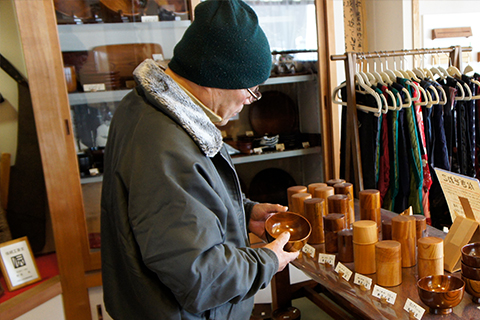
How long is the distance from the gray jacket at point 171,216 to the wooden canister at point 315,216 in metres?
0.42

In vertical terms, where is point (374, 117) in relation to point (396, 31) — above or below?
below

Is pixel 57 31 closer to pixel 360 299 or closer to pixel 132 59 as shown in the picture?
pixel 132 59

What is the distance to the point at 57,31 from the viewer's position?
1.92 meters

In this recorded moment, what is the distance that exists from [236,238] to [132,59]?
1448mm

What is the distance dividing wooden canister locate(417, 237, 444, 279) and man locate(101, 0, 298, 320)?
1.18ft

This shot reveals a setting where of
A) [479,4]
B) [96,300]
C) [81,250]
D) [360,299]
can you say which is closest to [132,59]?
[81,250]

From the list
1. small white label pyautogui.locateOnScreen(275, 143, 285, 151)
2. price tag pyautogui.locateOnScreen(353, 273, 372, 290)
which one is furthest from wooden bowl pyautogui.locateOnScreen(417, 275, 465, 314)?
small white label pyautogui.locateOnScreen(275, 143, 285, 151)

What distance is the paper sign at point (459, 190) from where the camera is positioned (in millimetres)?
1154

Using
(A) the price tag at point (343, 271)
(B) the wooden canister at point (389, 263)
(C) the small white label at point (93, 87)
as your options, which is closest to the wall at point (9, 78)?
(C) the small white label at point (93, 87)

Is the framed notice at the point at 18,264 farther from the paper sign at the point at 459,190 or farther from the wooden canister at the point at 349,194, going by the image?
the paper sign at the point at 459,190

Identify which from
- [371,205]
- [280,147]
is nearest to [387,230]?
[371,205]

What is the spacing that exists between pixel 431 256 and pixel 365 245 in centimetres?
17

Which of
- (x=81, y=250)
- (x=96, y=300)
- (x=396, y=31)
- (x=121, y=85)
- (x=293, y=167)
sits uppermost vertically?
(x=396, y=31)

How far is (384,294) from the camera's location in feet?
3.59
